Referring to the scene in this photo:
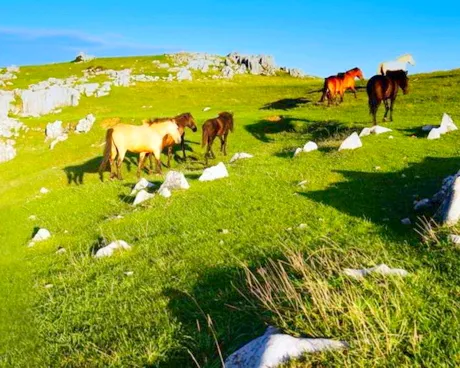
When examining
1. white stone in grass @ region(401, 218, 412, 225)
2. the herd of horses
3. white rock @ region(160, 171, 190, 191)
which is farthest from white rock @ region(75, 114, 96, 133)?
white stone in grass @ region(401, 218, 412, 225)

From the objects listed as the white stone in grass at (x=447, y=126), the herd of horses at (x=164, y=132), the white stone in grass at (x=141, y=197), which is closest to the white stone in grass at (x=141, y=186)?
the white stone in grass at (x=141, y=197)

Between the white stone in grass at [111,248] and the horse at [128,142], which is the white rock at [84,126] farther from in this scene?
the white stone in grass at [111,248]

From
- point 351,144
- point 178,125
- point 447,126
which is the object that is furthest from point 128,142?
point 447,126

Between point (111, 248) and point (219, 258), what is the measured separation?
3610 millimetres

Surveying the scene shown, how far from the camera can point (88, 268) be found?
432 inches

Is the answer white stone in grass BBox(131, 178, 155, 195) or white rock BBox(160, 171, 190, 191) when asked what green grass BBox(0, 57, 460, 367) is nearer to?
Result: white rock BBox(160, 171, 190, 191)

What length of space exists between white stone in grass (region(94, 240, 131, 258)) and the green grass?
0.94 ft

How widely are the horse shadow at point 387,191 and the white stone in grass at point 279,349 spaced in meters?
5.17

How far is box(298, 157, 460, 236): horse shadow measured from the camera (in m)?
10.9

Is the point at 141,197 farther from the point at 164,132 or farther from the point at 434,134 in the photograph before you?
the point at 434,134

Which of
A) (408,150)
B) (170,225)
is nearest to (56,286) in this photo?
(170,225)

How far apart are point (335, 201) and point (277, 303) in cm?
700

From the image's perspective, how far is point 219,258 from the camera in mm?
9656

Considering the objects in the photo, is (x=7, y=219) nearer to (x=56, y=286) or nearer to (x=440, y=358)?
(x=56, y=286)
